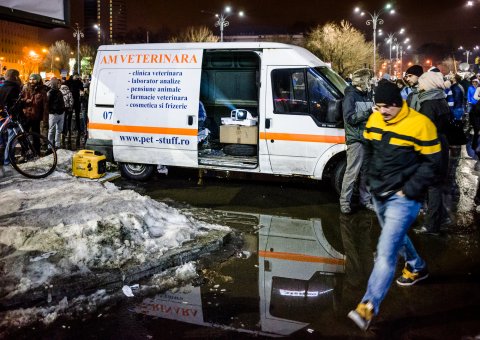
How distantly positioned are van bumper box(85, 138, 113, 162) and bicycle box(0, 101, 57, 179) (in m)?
0.72

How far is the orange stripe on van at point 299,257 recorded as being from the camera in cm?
564

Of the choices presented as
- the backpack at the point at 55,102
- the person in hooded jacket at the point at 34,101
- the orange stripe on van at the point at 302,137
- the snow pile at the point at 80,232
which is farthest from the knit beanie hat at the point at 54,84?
the orange stripe on van at the point at 302,137

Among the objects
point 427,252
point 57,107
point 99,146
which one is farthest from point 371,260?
point 57,107

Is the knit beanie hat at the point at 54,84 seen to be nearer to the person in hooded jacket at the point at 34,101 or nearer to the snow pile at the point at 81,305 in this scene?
the person in hooded jacket at the point at 34,101

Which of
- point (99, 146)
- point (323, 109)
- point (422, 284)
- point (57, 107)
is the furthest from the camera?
point (57, 107)

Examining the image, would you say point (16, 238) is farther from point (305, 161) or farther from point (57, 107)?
point (57, 107)

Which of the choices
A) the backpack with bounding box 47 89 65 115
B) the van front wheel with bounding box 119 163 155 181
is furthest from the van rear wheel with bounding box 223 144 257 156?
the backpack with bounding box 47 89 65 115

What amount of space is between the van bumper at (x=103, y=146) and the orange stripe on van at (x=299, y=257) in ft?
15.8

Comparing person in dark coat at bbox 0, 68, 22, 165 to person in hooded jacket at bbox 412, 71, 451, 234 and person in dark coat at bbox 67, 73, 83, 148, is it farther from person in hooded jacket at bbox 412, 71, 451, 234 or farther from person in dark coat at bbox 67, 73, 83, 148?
person in hooded jacket at bbox 412, 71, 451, 234

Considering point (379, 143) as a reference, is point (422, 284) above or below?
below

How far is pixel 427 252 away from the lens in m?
5.89

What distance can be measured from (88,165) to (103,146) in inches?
20.1

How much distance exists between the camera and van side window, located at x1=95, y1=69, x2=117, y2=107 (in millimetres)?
9414

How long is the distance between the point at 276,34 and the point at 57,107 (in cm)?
8555
